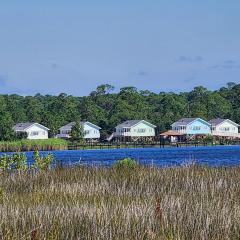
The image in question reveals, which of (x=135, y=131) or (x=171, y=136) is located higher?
(x=135, y=131)

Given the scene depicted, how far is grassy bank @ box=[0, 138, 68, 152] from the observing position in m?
94.7

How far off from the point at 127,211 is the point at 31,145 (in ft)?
291

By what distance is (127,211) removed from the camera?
42.2ft

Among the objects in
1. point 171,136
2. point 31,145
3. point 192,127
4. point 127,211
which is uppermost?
point 192,127

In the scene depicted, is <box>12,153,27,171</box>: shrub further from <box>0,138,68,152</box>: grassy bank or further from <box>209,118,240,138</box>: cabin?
<box>209,118,240,138</box>: cabin

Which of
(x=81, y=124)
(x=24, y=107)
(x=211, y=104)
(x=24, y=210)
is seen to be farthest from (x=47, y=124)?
(x=24, y=210)

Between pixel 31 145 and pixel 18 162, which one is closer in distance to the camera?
pixel 18 162

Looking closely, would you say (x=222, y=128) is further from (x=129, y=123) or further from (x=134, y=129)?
(x=129, y=123)

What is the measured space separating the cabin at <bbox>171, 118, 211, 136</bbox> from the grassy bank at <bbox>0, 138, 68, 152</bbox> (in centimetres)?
2929

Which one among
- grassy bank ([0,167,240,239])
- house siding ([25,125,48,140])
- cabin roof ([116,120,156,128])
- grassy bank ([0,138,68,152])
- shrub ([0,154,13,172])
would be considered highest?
cabin roof ([116,120,156,128])

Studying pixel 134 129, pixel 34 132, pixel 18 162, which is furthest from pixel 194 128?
pixel 18 162

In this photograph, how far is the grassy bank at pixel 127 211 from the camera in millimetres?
11938

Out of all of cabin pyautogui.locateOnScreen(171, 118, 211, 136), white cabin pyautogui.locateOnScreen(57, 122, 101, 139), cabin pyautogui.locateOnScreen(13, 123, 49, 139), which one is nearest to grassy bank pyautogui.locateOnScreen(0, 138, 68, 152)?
cabin pyautogui.locateOnScreen(13, 123, 49, 139)

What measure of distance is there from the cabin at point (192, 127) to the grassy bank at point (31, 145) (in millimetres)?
29287
